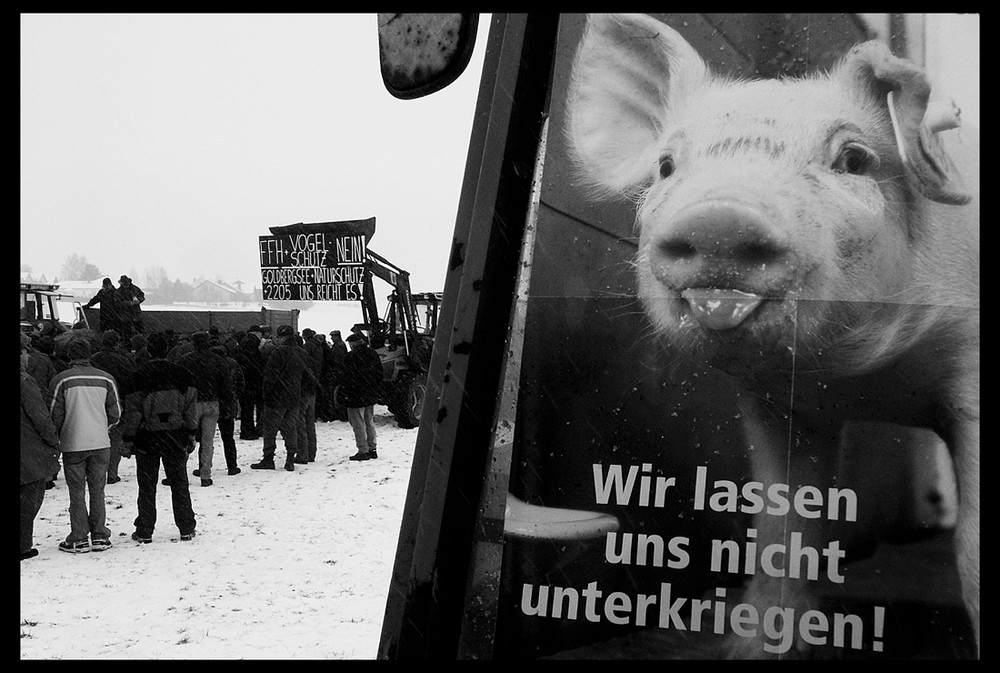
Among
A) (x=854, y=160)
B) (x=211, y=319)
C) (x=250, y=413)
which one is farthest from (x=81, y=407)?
(x=211, y=319)

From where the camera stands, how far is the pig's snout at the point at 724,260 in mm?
1473

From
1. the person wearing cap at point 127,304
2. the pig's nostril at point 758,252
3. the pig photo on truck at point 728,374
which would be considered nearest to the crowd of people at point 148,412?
the person wearing cap at point 127,304

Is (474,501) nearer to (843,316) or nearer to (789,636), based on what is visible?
(789,636)

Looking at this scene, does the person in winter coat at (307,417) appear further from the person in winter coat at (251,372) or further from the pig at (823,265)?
the pig at (823,265)

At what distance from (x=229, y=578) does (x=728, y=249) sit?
5.66 metres

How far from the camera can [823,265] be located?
1.46 meters

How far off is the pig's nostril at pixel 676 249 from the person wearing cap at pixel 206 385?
8073 mm

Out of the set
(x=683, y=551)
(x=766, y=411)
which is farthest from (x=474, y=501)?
(x=766, y=411)

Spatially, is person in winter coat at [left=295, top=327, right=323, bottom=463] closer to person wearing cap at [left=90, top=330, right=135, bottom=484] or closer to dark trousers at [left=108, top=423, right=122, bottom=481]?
dark trousers at [left=108, top=423, right=122, bottom=481]

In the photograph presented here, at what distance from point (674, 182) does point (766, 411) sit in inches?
19.0

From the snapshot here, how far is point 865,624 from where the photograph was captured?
1427 mm

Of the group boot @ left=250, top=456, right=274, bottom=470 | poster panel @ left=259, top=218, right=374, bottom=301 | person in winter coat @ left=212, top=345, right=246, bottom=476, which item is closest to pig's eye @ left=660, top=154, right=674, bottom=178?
Result: person in winter coat @ left=212, top=345, right=246, bottom=476

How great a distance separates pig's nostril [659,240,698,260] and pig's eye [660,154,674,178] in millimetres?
137

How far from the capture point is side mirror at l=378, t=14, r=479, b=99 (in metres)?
1.86
